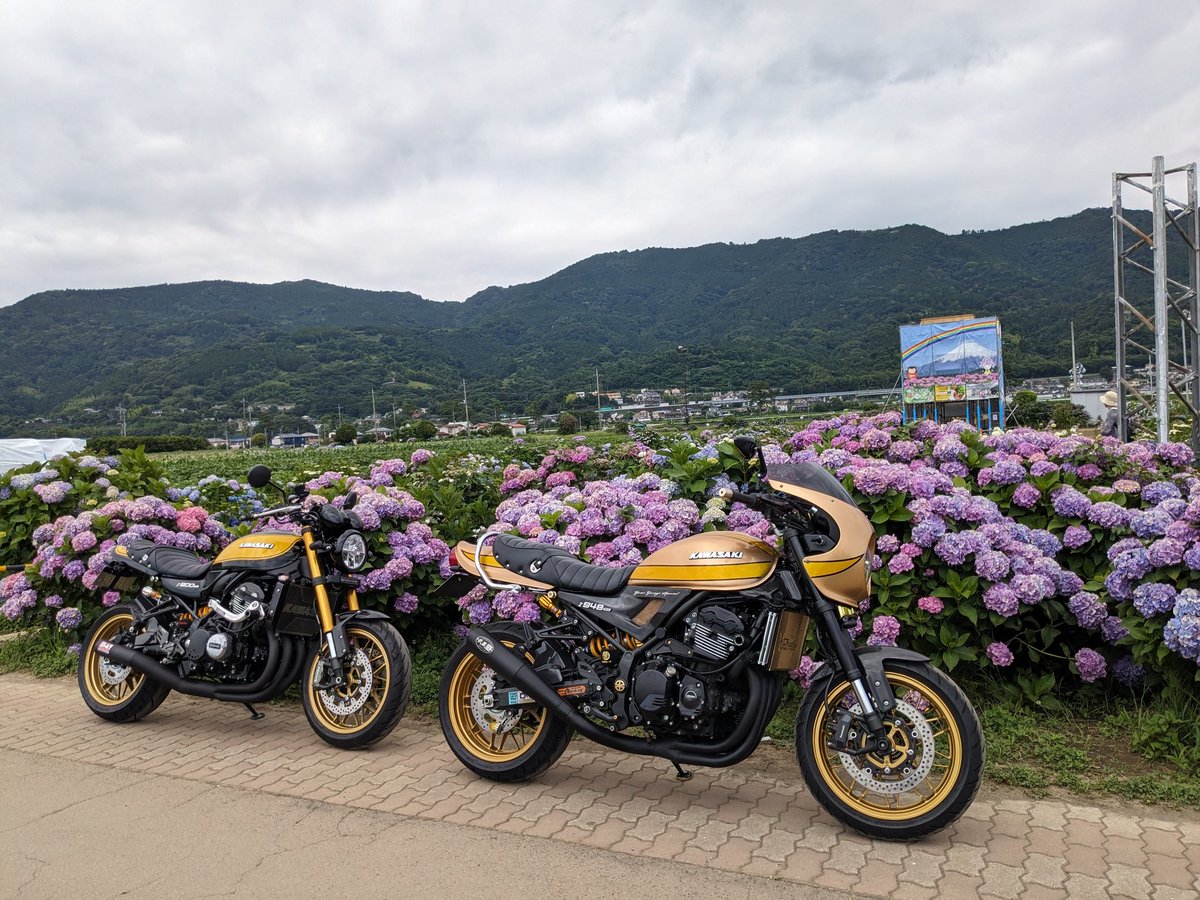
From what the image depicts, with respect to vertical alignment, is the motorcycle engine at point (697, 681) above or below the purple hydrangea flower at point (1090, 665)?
above

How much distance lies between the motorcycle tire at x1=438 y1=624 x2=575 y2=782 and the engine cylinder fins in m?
0.37

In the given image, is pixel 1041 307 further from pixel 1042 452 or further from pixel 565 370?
pixel 1042 452


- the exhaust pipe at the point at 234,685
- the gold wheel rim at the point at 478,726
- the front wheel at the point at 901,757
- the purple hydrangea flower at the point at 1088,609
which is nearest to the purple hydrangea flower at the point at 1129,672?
the purple hydrangea flower at the point at 1088,609

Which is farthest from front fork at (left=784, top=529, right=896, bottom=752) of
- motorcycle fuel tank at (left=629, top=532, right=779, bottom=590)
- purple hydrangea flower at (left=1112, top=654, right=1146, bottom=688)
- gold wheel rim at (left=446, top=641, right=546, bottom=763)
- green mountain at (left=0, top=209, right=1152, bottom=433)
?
green mountain at (left=0, top=209, right=1152, bottom=433)

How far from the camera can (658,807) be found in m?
3.55

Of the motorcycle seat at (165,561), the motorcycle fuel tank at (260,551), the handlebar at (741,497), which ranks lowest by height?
the motorcycle seat at (165,561)

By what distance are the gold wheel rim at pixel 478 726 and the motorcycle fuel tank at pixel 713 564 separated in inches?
37.6

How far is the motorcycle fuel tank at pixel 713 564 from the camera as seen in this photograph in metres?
3.25

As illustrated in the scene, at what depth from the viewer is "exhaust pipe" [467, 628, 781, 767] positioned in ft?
10.5

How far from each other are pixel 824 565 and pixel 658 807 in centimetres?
128

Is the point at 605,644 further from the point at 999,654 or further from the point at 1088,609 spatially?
the point at 1088,609

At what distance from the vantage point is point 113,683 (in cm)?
505

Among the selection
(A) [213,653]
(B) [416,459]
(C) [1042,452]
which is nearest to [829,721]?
(C) [1042,452]

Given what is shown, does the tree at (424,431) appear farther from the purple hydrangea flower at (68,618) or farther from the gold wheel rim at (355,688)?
the gold wheel rim at (355,688)
